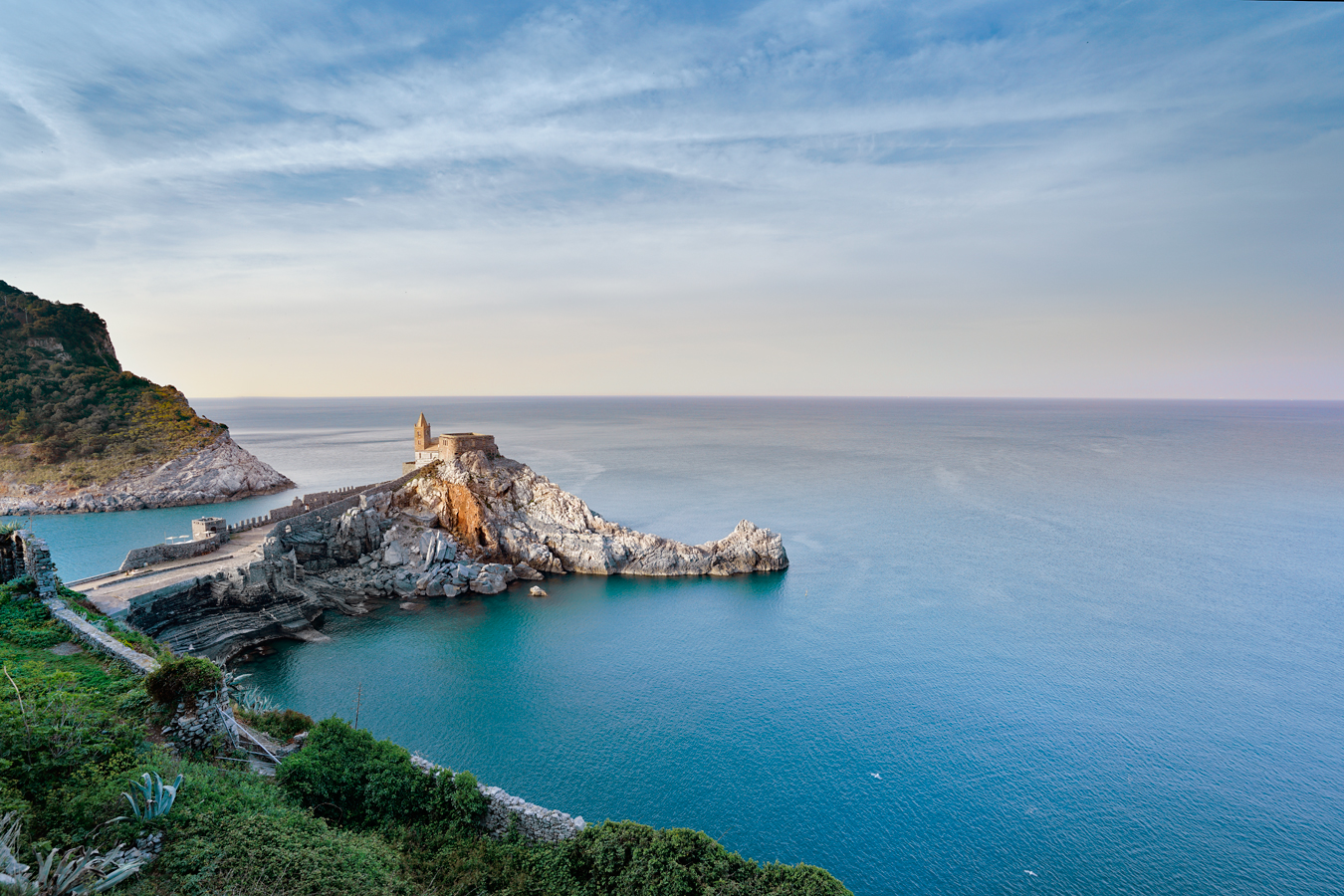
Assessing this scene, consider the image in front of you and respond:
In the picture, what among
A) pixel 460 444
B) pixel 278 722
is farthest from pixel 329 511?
pixel 278 722

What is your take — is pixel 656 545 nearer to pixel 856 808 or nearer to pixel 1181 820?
pixel 856 808

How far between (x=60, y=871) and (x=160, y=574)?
29.2m

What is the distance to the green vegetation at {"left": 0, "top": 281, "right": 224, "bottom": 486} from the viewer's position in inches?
2282

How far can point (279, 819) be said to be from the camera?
35.4ft

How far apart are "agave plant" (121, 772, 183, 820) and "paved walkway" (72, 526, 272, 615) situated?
69.6 feet

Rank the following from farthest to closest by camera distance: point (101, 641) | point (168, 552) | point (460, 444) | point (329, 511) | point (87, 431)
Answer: point (87, 431) → point (460, 444) → point (329, 511) → point (168, 552) → point (101, 641)

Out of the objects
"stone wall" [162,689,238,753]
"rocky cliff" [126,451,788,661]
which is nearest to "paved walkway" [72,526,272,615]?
"rocky cliff" [126,451,788,661]

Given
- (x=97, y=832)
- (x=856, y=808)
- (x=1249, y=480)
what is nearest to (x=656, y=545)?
(x=856, y=808)

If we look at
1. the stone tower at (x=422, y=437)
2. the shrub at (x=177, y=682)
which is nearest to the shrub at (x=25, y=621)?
the shrub at (x=177, y=682)

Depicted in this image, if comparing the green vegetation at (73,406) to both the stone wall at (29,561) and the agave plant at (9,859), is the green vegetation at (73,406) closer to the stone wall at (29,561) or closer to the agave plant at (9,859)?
the stone wall at (29,561)

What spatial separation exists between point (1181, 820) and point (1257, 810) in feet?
10.4

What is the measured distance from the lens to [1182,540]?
5116cm

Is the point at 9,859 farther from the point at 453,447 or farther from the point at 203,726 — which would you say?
the point at 453,447

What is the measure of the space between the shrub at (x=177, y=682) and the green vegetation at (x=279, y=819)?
3 cm
